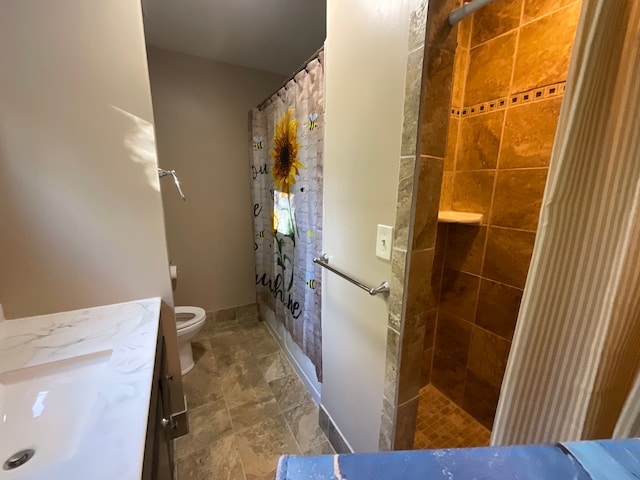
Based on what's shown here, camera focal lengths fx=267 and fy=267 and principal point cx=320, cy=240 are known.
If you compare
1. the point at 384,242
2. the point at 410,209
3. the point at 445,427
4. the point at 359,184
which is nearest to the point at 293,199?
the point at 359,184

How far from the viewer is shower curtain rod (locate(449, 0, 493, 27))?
26.1 inches

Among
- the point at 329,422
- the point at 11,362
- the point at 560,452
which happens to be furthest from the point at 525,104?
the point at 11,362

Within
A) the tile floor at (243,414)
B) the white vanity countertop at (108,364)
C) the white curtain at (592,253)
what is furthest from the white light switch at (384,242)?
the tile floor at (243,414)

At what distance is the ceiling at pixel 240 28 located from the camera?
1.61 meters

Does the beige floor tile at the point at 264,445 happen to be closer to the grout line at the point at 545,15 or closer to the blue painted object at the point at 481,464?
the blue painted object at the point at 481,464

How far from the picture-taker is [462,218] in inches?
56.5

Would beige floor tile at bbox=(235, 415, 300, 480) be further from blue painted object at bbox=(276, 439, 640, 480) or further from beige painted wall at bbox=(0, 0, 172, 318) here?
blue painted object at bbox=(276, 439, 640, 480)

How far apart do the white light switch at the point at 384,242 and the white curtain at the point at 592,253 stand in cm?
41

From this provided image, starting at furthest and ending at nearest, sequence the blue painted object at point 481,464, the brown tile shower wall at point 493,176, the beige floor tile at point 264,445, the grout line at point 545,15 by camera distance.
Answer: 1. the beige floor tile at point 264,445
2. the brown tile shower wall at point 493,176
3. the grout line at point 545,15
4. the blue painted object at point 481,464

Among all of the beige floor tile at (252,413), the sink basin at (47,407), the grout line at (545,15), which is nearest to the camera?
the sink basin at (47,407)

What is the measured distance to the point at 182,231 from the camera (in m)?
2.38

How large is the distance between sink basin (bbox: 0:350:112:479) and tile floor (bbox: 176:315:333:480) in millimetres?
846

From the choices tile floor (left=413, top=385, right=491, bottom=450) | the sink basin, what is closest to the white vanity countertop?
the sink basin

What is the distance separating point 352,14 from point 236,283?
2343mm
